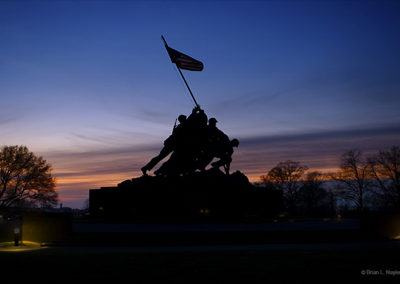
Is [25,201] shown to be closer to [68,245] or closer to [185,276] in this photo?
[68,245]

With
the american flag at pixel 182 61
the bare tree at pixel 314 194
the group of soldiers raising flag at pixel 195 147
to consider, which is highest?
the american flag at pixel 182 61

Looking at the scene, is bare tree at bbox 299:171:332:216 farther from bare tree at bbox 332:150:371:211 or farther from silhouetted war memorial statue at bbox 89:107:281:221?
silhouetted war memorial statue at bbox 89:107:281:221

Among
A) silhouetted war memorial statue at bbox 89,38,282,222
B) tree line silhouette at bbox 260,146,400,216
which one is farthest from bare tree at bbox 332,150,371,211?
silhouetted war memorial statue at bbox 89,38,282,222

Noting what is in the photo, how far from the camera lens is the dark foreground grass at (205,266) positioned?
7.49 m

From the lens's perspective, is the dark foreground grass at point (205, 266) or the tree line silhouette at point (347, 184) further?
the tree line silhouette at point (347, 184)

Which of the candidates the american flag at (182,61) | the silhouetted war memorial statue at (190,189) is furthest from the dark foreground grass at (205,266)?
the american flag at (182,61)

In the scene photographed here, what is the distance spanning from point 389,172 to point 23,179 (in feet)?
140

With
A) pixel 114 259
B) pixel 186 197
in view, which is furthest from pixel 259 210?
pixel 114 259

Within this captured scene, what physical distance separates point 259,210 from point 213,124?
6.86 meters

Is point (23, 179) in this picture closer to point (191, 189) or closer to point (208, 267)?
point (191, 189)

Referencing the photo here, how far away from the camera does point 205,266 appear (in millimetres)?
8828

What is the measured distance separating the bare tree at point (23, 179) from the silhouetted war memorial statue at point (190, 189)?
1966 cm

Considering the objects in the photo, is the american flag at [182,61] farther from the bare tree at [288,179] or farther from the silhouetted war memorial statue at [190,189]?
the bare tree at [288,179]

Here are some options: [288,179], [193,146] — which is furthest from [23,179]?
[288,179]
